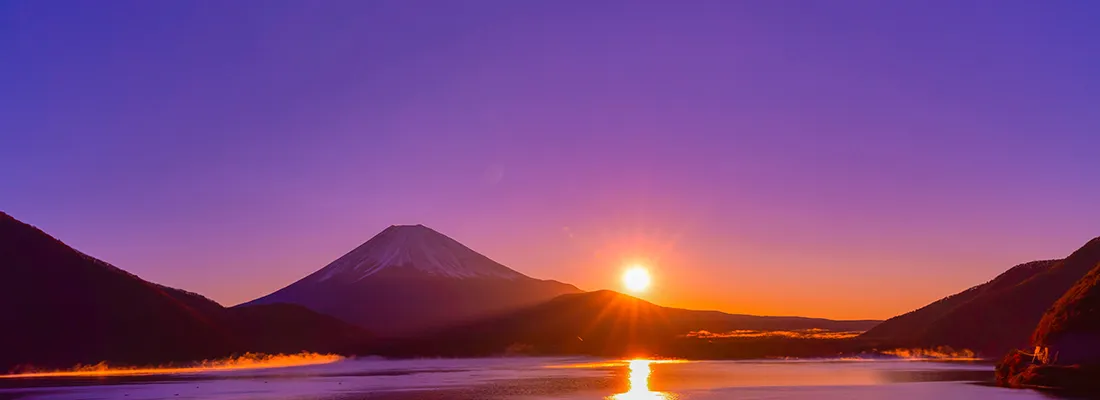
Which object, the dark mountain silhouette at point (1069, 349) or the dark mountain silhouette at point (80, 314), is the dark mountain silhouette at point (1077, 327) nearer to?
the dark mountain silhouette at point (1069, 349)

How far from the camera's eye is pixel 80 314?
13800cm

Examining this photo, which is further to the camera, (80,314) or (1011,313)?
(1011,313)

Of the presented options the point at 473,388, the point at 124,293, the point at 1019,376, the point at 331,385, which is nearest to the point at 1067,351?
the point at 1019,376

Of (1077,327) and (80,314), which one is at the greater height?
(80,314)

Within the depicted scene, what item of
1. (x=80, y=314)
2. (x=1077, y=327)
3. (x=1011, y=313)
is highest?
(x=1011, y=313)

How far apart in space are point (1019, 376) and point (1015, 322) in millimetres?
121110

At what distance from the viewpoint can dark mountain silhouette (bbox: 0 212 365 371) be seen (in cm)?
12794

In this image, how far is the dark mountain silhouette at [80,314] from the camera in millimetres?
127938

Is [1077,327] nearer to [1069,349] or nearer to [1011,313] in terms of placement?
[1069,349]

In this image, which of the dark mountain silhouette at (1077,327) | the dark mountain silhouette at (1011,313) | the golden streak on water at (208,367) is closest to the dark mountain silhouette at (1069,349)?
the dark mountain silhouette at (1077,327)

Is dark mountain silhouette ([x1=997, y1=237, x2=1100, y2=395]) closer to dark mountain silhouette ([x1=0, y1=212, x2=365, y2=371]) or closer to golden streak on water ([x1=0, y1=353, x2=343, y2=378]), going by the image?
golden streak on water ([x1=0, y1=353, x2=343, y2=378])

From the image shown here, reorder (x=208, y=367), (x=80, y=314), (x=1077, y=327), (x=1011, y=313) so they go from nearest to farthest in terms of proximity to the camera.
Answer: (x=1077, y=327)
(x=80, y=314)
(x=208, y=367)
(x=1011, y=313)

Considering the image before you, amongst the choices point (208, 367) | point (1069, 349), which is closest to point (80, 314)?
point (208, 367)

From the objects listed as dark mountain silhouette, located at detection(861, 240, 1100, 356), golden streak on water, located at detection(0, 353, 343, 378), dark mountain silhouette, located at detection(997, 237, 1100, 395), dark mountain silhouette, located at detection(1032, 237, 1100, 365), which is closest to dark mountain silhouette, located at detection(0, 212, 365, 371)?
golden streak on water, located at detection(0, 353, 343, 378)
